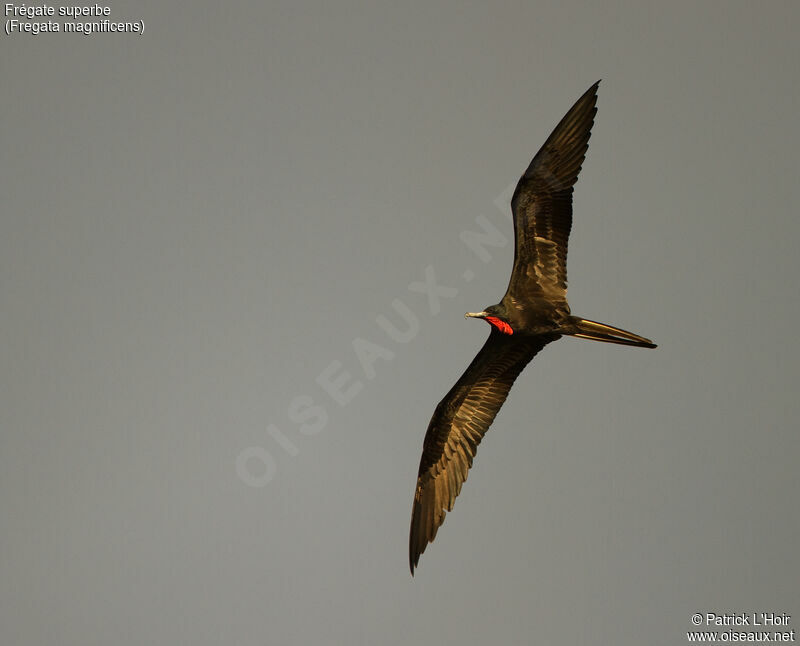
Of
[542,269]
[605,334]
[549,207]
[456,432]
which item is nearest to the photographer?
[605,334]

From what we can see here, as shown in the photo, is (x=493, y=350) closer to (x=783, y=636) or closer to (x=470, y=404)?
(x=470, y=404)

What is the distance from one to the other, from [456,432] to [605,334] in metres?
1.84

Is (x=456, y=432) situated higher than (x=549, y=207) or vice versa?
(x=549, y=207)

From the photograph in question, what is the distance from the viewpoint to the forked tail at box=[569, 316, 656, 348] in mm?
9914

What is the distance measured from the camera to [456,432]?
11.2m

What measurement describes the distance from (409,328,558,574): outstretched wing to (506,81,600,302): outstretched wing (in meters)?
0.76

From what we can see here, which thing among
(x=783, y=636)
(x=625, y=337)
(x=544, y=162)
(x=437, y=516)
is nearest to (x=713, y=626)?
(x=783, y=636)

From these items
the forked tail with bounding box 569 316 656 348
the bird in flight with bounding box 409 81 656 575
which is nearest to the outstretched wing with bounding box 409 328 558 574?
the bird in flight with bounding box 409 81 656 575

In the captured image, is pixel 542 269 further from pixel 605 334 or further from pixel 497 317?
pixel 605 334

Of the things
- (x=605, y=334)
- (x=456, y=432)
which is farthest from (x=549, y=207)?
(x=456, y=432)

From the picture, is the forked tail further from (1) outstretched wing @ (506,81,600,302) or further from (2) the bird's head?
(2) the bird's head

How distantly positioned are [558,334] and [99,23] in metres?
7.57

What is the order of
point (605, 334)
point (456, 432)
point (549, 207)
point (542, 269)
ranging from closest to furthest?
point (605, 334), point (549, 207), point (542, 269), point (456, 432)

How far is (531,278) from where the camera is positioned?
10344 millimetres
